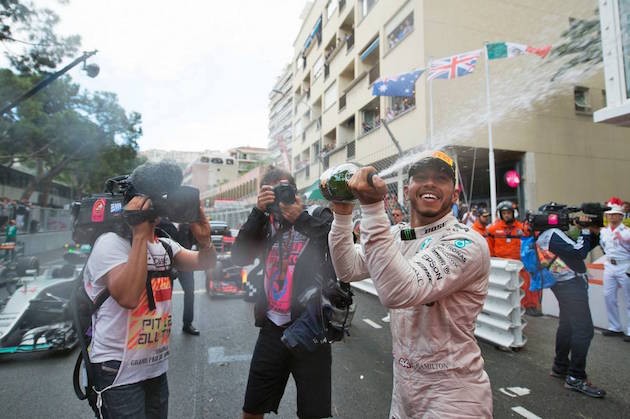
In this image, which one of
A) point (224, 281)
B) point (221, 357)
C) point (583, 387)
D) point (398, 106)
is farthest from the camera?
point (398, 106)

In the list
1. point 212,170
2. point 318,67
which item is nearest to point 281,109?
point 212,170

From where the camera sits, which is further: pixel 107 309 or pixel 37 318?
pixel 37 318

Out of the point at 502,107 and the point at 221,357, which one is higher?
the point at 502,107

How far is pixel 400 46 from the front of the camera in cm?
1418

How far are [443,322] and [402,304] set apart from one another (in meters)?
0.32

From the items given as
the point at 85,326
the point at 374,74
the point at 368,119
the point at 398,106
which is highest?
the point at 374,74

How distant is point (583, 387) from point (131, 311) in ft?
13.0

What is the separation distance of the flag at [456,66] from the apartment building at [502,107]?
58.4 inches

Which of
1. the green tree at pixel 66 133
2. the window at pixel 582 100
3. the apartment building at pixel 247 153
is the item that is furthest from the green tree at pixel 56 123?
the apartment building at pixel 247 153

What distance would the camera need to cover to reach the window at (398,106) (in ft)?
43.8

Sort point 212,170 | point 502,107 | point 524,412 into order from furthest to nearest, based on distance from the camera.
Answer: point 212,170
point 502,107
point 524,412

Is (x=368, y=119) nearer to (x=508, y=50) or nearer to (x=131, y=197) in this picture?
(x=508, y=50)

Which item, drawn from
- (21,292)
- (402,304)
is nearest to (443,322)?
(402,304)

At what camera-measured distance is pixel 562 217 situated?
3650mm
